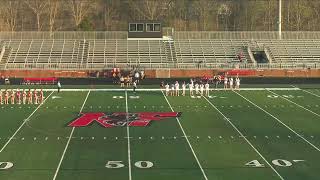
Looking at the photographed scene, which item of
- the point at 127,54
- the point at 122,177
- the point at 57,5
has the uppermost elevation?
the point at 57,5

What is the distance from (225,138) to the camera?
24.1 m

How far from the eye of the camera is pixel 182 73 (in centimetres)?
4916

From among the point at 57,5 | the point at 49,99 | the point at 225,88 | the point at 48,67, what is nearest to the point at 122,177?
the point at 49,99

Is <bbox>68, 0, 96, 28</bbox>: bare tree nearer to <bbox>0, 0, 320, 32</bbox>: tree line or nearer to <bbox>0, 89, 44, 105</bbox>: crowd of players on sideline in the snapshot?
<bbox>0, 0, 320, 32</bbox>: tree line

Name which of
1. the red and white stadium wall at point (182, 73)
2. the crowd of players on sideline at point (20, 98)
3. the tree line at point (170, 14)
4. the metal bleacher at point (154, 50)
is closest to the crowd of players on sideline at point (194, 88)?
the red and white stadium wall at point (182, 73)

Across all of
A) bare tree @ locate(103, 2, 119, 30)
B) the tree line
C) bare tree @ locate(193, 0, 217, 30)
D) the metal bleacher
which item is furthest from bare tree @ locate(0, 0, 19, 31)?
bare tree @ locate(193, 0, 217, 30)

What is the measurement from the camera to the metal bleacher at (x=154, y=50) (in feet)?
167

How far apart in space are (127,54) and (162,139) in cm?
3003

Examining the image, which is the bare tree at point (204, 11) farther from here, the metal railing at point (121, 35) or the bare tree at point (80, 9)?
the metal railing at point (121, 35)

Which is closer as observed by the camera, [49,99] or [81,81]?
[49,99]

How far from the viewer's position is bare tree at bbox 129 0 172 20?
245 ft

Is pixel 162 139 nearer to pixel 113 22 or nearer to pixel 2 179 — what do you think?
pixel 2 179

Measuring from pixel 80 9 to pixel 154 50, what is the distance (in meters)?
21.2

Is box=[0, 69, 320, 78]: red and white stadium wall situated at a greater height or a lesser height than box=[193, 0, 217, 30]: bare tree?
lesser
